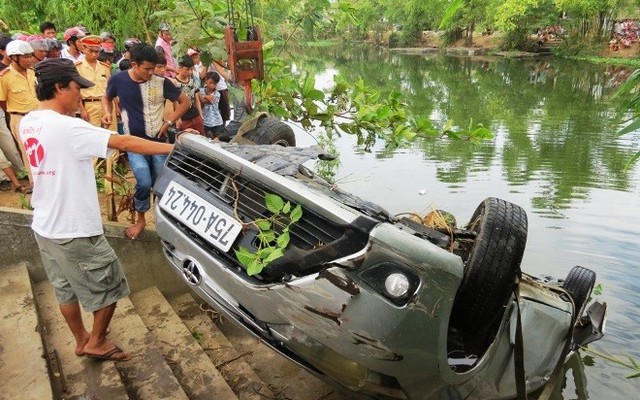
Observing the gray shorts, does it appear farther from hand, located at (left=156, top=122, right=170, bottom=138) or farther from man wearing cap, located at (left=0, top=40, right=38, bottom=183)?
man wearing cap, located at (left=0, top=40, right=38, bottom=183)

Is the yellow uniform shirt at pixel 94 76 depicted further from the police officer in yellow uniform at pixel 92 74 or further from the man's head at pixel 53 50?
the man's head at pixel 53 50

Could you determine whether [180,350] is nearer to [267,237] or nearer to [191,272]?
[191,272]

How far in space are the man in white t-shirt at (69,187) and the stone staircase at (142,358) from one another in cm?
31

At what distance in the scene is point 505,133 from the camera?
1301cm

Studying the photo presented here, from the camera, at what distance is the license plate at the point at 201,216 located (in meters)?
2.23

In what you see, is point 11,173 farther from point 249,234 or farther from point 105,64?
point 249,234

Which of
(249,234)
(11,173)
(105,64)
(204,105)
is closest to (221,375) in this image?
(249,234)

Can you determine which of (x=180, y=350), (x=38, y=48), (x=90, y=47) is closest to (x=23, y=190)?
(x=38, y=48)

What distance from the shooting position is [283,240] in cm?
205

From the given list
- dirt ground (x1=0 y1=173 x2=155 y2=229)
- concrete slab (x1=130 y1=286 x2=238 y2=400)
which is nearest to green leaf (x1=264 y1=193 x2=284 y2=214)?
concrete slab (x1=130 y1=286 x2=238 y2=400)

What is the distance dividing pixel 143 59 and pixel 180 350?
225 cm

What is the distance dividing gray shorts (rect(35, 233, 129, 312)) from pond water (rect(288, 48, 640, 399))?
2636 millimetres

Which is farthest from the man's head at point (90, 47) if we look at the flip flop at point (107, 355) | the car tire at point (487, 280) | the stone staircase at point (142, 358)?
the car tire at point (487, 280)

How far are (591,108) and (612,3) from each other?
2097 cm
